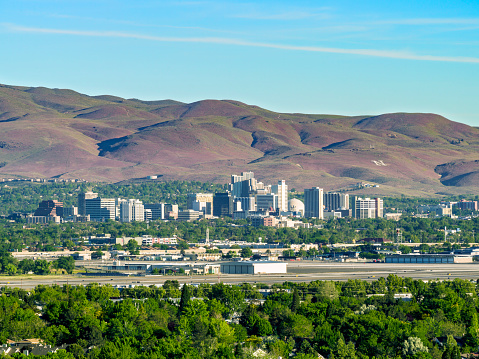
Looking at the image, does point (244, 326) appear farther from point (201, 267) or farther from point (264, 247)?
point (264, 247)

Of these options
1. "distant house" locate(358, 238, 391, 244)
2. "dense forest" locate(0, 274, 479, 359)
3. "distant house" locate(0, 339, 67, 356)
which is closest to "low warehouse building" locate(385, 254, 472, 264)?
"distant house" locate(358, 238, 391, 244)

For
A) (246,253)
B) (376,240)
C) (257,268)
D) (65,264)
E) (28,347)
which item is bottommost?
(28,347)

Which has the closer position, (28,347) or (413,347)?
(413,347)

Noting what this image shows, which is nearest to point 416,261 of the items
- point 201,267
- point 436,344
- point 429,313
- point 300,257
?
point 300,257

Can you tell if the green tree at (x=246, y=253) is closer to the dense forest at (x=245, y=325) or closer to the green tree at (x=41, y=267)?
Answer: the green tree at (x=41, y=267)

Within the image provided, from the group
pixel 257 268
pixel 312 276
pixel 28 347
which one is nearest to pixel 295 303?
pixel 28 347

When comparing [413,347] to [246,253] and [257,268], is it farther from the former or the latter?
[246,253]

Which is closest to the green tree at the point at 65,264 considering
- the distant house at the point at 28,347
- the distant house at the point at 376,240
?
the distant house at the point at 376,240
